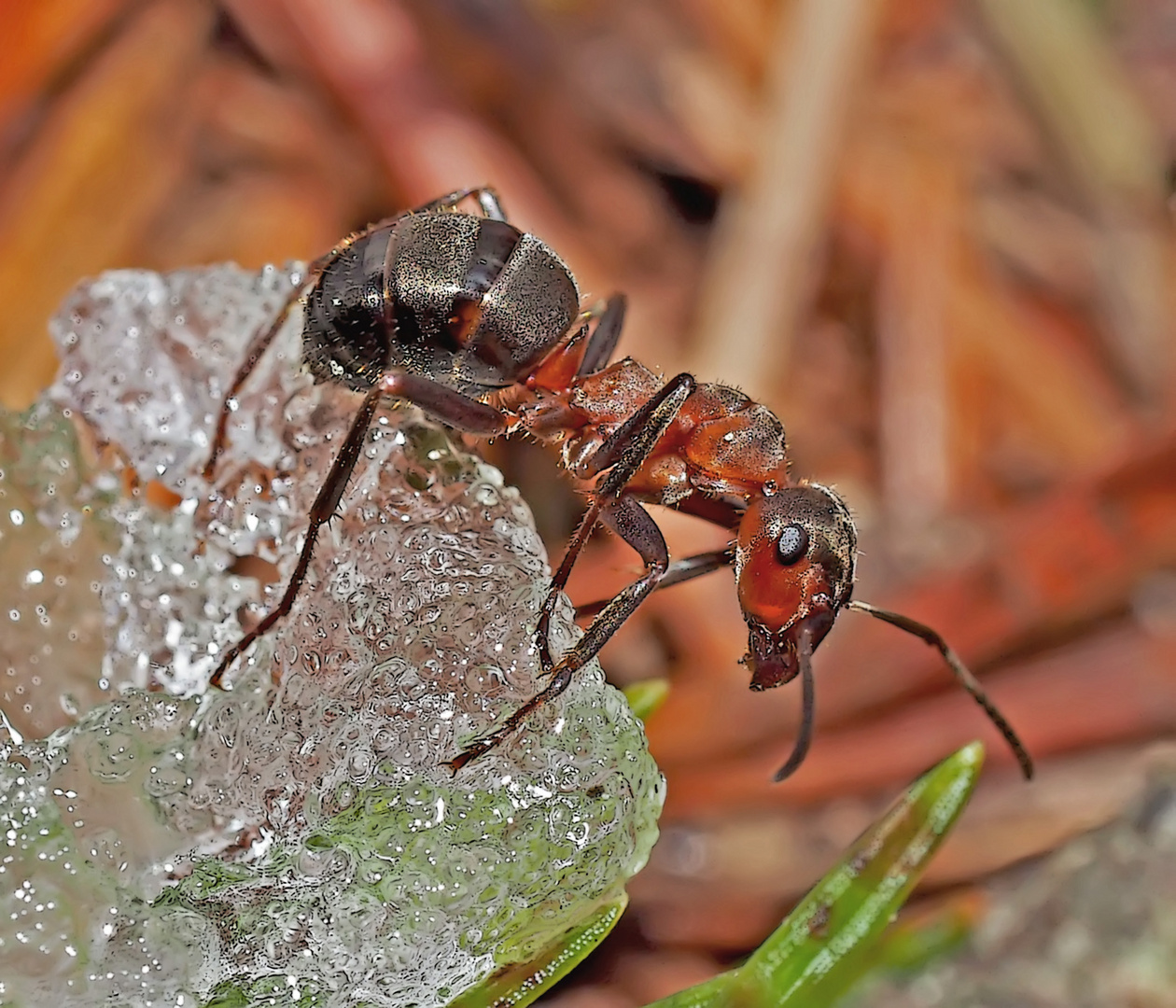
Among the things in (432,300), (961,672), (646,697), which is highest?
(432,300)

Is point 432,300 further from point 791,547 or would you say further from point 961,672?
point 961,672

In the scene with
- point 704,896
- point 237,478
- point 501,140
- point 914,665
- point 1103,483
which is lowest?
point 704,896

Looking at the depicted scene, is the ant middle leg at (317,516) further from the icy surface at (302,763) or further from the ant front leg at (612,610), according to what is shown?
the ant front leg at (612,610)

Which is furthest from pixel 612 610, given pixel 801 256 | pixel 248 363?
pixel 801 256

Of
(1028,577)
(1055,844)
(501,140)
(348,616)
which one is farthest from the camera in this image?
(501,140)

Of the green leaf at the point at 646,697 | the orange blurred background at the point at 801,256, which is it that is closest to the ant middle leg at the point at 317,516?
the green leaf at the point at 646,697

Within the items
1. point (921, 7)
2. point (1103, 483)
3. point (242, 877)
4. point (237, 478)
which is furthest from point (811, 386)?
→ point (242, 877)

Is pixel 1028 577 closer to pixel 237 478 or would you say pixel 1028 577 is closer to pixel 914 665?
pixel 914 665

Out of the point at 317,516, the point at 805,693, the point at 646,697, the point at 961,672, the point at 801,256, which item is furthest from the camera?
the point at 801,256
